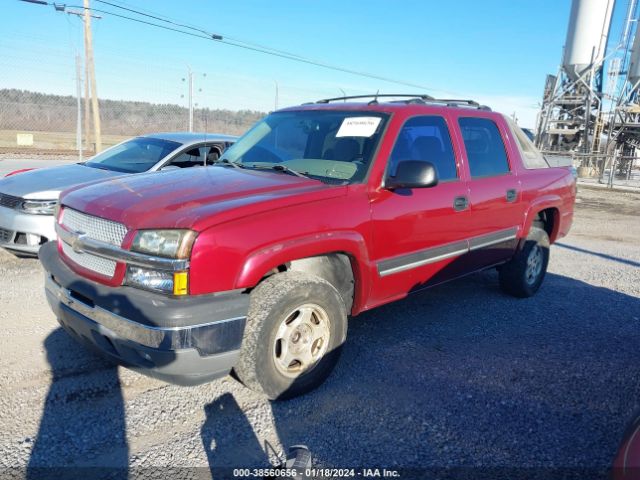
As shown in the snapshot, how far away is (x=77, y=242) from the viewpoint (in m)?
3.01

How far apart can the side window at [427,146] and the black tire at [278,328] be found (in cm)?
111

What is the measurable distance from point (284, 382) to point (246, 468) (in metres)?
0.63

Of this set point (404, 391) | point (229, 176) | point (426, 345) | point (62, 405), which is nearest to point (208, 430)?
point (62, 405)

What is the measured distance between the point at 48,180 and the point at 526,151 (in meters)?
5.52

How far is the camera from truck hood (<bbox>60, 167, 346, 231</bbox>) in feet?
8.84

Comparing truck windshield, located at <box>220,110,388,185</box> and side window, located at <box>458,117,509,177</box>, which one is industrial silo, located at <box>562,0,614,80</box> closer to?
side window, located at <box>458,117,509,177</box>

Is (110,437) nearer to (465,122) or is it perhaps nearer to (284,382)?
(284,382)

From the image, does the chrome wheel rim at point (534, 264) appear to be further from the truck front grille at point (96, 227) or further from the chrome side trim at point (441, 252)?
the truck front grille at point (96, 227)

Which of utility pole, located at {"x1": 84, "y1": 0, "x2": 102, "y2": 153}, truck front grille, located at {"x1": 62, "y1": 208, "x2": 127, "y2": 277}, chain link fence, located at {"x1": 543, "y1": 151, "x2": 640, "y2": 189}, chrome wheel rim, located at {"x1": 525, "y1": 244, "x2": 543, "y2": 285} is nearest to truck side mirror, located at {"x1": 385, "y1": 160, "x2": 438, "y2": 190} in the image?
truck front grille, located at {"x1": 62, "y1": 208, "x2": 127, "y2": 277}

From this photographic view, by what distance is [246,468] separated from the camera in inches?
99.9

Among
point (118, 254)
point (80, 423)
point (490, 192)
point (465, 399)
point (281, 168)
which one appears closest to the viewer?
point (118, 254)

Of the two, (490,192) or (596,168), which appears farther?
(596,168)

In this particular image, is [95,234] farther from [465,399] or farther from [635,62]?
[635,62]

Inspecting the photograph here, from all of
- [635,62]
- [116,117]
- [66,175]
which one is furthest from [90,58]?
[635,62]
